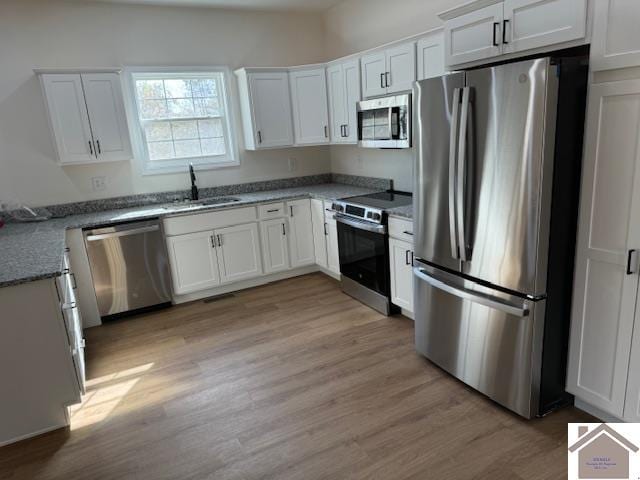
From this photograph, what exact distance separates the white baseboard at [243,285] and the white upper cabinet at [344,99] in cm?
143

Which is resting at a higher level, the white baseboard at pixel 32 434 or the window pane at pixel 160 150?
the window pane at pixel 160 150

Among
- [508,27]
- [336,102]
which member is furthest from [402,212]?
[336,102]

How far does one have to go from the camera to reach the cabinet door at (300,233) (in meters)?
4.48

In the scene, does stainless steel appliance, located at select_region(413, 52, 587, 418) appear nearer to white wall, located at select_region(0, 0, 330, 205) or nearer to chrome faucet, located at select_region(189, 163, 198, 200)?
chrome faucet, located at select_region(189, 163, 198, 200)

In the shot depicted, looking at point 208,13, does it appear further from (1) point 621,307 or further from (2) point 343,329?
(1) point 621,307

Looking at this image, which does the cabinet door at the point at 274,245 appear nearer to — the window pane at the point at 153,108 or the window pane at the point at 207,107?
the window pane at the point at 207,107

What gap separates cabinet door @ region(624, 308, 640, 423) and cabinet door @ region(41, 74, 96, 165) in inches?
159

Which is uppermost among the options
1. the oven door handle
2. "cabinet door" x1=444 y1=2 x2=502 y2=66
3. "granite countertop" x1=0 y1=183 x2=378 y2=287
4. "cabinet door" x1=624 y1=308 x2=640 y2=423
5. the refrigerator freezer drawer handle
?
"cabinet door" x1=444 y1=2 x2=502 y2=66

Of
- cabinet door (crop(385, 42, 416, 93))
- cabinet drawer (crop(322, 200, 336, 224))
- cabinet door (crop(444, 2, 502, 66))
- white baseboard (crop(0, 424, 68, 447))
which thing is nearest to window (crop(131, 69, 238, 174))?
cabinet drawer (crop(322, 200, 336, 224))

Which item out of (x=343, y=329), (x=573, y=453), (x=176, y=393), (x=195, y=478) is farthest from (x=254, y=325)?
(x=573, y=453)

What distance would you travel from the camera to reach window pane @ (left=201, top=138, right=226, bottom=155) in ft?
15.3

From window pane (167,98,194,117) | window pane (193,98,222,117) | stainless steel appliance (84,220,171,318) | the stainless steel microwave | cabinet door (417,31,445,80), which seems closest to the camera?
cabinet door (417,31,445,80)

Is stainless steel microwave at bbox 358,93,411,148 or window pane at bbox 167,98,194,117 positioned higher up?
window pane at bbox 167,98,194,117

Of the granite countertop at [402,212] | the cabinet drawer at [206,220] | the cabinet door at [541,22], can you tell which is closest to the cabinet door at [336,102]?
the cabinet drawer at [206,220]
